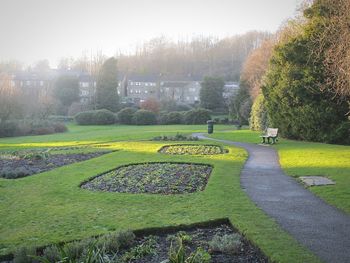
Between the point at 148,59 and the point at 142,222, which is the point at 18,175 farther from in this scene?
the point at 148,59

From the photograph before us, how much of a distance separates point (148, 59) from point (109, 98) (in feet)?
189

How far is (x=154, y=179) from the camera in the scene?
1395 cm

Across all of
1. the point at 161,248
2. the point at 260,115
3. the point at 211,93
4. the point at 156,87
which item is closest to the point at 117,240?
the point at 161,248

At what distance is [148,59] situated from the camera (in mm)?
134375

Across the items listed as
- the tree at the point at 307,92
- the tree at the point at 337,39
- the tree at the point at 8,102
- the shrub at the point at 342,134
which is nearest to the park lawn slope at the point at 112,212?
the tree at the point at 337,39

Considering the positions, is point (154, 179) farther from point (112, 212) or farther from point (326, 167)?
point (326, 167)

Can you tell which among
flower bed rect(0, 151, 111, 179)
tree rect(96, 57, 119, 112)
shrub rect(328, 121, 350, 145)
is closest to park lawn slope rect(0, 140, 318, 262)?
flower bed rect(0, 151, 111, 179)

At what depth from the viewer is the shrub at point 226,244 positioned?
6.79 metres

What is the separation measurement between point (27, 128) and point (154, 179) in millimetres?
41526

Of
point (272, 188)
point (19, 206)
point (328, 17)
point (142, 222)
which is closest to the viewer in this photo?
point (142, 222)

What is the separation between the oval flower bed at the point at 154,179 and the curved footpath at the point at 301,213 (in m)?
1.83

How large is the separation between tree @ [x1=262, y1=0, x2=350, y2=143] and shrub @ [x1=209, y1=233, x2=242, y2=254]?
1936cm

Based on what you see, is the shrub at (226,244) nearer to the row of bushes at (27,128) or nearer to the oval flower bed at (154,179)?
the oval flower bed at (154,179)

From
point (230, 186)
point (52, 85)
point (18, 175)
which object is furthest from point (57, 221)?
point (52, 85)
